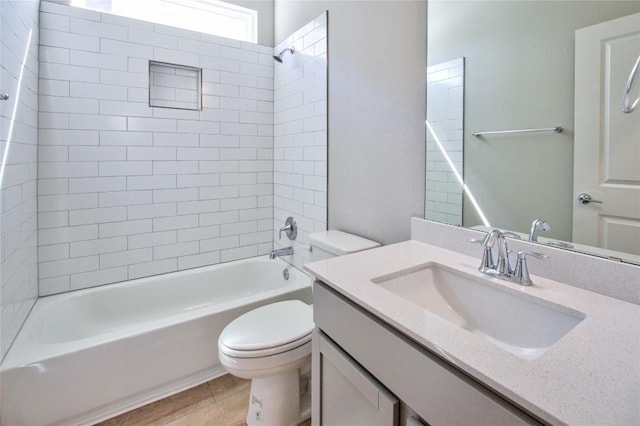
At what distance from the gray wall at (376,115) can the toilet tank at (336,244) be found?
0.25 feet

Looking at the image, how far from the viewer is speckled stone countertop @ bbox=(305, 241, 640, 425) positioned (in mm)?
489

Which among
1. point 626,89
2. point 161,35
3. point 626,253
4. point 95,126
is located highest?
point 161,35

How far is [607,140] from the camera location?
2.94 ft

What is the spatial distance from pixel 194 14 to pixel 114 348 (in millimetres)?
2441

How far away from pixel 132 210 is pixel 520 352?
95.9 inches

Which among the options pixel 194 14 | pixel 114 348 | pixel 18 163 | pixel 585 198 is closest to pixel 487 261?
pixel 585 198

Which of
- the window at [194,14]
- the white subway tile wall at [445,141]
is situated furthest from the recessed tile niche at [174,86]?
the white subway tile wall at [445,141]

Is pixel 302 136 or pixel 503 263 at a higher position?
pixel 302 136

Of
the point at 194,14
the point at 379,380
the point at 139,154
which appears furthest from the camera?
the point at 194,14

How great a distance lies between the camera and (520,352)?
90 centimetres

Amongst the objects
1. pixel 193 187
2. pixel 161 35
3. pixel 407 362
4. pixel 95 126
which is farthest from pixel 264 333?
pixel 161 35

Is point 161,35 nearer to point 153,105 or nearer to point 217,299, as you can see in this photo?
point 153,105

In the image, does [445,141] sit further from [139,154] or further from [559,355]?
[139,154]

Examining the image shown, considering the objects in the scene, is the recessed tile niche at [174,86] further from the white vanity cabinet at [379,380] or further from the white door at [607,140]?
the white door at [607,140]
